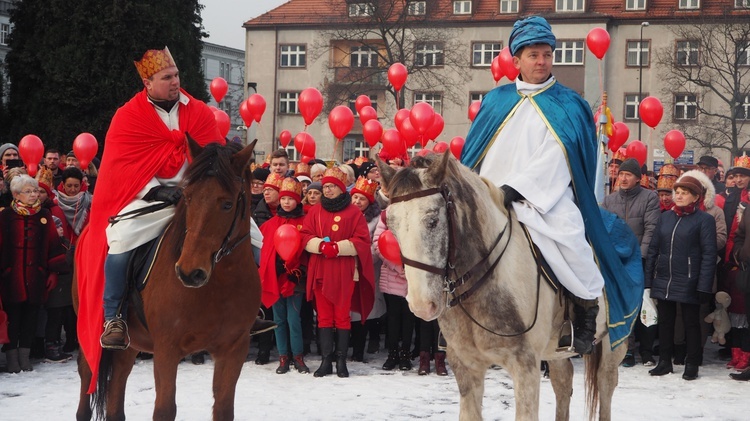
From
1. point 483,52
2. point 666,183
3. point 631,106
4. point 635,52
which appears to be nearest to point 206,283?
point 666,183

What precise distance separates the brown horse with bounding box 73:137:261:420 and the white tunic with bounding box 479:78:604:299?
1.66 m

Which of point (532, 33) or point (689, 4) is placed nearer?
point (532, 33)

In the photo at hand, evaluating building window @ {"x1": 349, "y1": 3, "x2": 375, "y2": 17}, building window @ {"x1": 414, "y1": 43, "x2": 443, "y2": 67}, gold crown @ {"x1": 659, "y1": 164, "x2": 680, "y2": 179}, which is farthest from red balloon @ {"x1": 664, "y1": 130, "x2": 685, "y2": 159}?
building window @ {"x1": 414, "y1": 43, "x2": 443, "y2": 67}

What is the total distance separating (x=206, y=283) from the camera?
573cm

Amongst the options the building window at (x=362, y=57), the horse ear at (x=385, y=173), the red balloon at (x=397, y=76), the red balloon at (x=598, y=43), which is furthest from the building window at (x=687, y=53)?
the horse ear at (x=385, y=173)

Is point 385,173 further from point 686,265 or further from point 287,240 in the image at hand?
point 686,265

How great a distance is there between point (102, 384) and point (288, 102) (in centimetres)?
5164

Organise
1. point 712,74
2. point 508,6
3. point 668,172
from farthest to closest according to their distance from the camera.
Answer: point 508,6 → point 712,74 → point 668,172

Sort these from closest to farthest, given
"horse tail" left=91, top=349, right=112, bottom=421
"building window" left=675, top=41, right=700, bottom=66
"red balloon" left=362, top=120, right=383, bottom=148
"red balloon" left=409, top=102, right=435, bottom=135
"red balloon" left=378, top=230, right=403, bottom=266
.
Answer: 1. "horse tail" left=91, top=349, right=112, bottom=421
2. "red balloon" left=378, top=230, right=403, bottom=266
3. "red balloon" left=409, top=102, right=435, bottom=135
4. "red balloon" left=362, top=120, right=383, bottom=148
5. "building window" left=675, top=41, right=700, bottom=66

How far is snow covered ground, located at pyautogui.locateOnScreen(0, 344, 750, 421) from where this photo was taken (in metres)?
8.57

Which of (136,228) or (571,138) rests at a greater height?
(571,138)

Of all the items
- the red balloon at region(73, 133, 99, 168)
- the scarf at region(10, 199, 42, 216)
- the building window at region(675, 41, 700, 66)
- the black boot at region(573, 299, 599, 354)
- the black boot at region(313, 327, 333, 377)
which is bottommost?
the black boot at region(313, 327, 333, 377)

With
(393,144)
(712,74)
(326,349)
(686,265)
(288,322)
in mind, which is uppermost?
(712,74)

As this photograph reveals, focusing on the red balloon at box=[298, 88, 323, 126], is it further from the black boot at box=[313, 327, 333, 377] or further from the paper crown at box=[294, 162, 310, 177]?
the black boot at box=[313, 327, 333, 377]
